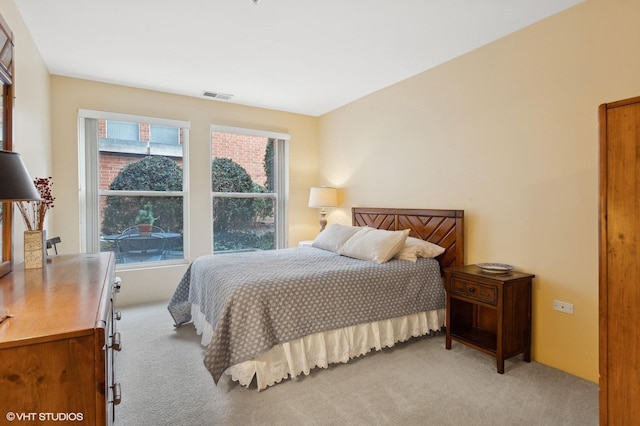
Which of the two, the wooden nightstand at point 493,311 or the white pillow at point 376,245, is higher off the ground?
the white pillow at point 376,245

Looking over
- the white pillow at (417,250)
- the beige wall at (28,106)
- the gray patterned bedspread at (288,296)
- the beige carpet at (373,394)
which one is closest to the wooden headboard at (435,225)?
the white pillow at (417,250)

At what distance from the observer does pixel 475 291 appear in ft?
8.67

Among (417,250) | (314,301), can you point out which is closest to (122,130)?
(314,301)

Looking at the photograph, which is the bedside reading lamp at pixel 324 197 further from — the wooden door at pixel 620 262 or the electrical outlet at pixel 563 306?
the wooden door at pixel 620 262

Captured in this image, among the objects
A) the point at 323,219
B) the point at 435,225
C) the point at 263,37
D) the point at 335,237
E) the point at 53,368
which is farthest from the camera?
the point at 323,219

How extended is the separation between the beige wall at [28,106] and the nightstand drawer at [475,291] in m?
3.15

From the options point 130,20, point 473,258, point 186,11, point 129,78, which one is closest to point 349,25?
point 186,11

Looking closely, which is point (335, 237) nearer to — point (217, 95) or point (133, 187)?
point (217, 95)

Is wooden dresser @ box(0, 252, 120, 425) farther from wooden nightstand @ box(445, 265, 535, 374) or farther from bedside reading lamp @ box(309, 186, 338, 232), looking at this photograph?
bedside reading lamp @ box(309, 186, 338, 232)

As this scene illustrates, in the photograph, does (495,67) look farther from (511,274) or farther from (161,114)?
(161,114)

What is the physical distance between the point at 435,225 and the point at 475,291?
932 millimetres

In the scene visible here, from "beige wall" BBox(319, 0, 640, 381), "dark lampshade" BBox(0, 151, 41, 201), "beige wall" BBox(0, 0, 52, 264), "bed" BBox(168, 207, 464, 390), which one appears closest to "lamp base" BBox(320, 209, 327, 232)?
"bed" BBox(168, 207, 464, 390)

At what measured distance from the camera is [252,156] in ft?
16.4

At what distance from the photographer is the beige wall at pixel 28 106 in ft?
7.33
